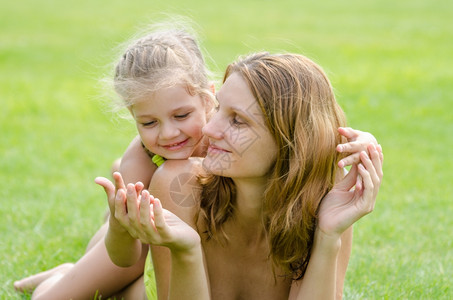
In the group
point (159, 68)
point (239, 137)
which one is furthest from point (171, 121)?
point (239, 137)

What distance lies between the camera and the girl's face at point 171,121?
11.5ft

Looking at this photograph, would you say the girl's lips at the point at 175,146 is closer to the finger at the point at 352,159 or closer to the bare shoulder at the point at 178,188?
the bare shoulder at the point at 178,188

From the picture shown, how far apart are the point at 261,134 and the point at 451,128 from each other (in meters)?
7.24

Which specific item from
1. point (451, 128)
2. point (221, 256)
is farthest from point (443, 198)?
point (221, 256)

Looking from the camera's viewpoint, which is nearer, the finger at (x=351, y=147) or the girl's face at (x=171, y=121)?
the finger at (x=351, y=147)

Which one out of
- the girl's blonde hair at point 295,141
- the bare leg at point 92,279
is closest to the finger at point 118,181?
the girl's blonde hair at point 295,141

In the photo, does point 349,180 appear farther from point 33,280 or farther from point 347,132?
point 33,280

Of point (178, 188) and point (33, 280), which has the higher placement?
point (178, 188)

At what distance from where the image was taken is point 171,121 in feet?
11.6

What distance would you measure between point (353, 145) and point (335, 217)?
31 centimetres

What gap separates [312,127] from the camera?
2.97m

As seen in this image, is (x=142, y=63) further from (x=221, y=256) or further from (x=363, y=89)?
(x=363, y=89)

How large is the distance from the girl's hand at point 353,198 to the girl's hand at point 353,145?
0.03 metres

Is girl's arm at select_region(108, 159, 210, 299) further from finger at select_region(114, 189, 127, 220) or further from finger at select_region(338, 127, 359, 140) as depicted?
finger at select_region(338, 127, 359, 140)
